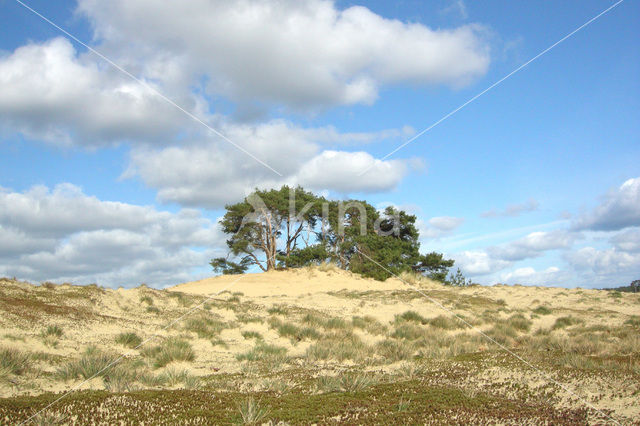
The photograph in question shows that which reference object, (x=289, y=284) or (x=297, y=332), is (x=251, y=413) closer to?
(x=297, y=332)

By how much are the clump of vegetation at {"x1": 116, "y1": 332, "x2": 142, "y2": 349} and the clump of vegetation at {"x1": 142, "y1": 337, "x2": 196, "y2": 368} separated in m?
0.76

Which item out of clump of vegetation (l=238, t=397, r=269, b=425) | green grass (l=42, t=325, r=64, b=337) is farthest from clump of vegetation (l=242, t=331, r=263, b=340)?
clump of vegetation (l=238, t=397, r=269, b=425)

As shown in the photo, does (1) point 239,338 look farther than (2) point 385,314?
No

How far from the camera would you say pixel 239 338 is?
46.1 feet

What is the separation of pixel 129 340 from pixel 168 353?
7.07 feet

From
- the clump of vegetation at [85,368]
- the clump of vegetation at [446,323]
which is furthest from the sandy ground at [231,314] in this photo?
the clump of vegetation at [446,323]

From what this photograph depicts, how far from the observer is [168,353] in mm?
9969

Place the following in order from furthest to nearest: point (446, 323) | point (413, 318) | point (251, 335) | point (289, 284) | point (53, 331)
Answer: point (289, 284) < point (413, 318) < point (446, 323) < point (251, 335) < point (53, 331)

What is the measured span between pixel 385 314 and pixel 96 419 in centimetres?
1643

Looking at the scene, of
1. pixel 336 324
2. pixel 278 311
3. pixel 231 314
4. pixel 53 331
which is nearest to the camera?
pixel 53 331

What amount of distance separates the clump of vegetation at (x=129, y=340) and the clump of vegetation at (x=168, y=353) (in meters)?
0.76

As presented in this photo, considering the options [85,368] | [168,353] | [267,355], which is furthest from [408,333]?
[85,368]

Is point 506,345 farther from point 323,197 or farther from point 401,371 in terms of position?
point 323,197

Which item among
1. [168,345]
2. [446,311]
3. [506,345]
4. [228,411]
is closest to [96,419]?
[228,411]
